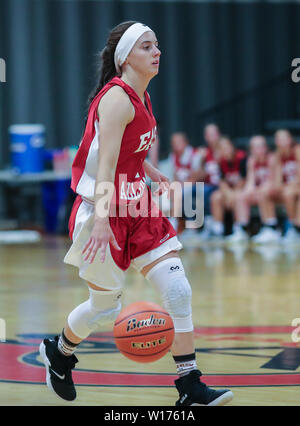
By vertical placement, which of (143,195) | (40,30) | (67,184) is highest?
(40,30)

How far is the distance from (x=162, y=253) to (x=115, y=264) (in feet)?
0.65

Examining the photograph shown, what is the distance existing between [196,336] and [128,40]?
2.12 m

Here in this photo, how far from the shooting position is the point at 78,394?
3549 mm

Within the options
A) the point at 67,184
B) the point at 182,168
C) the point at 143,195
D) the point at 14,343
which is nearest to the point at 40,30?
the point at 67,184

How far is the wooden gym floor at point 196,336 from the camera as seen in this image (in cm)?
358

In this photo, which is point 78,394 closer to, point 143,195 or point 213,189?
point 143,195

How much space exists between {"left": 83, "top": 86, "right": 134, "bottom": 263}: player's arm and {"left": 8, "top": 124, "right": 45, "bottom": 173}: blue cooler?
33.2 ft

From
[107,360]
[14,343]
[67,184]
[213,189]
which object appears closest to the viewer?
[107,360]

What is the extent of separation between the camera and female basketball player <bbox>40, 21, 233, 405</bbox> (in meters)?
3.30

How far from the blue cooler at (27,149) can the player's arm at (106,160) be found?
10.1 metres

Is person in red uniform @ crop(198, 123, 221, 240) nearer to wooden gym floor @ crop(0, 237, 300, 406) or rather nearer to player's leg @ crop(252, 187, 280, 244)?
player's leg @ crop(252, 187, 280, 244)

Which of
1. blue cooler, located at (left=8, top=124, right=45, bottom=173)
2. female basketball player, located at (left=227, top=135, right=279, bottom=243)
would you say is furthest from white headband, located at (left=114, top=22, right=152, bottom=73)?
blue cooler, located at (left=8, top=124, right=45, bottom=173)

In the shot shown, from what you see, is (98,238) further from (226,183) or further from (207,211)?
(207,211)

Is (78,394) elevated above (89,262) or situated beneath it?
situated beneath
